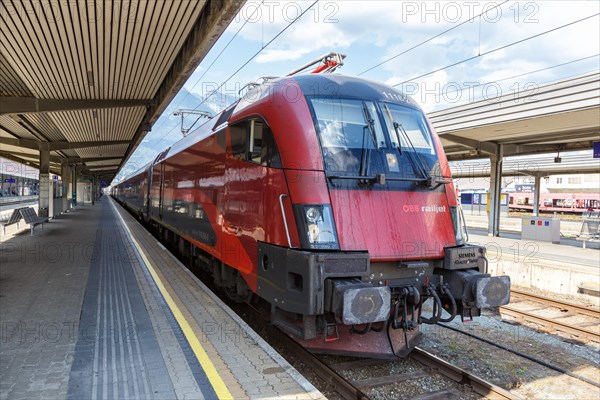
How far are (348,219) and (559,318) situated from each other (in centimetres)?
657

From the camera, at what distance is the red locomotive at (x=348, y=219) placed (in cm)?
430

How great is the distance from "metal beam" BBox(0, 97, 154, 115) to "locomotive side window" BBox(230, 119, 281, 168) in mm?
8554

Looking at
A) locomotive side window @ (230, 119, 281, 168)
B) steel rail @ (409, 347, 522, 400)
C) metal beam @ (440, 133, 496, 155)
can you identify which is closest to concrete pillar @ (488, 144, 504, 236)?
metal beam @ (440, 133, 496, 155)

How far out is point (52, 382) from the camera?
3.86 m

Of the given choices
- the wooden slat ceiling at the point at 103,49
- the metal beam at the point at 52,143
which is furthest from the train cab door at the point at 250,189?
the metal beam at the point at 52,143

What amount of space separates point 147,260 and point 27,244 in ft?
19.5

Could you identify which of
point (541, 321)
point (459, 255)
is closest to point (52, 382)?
point (459, 255)

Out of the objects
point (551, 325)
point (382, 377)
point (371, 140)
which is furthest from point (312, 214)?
point (551, 325)

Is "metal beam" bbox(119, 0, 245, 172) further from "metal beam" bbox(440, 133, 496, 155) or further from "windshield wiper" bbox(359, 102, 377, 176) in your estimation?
"metal beam" bbox(440, 133, 496, 155)

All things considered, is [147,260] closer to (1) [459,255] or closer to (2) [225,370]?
(2) [225,370]

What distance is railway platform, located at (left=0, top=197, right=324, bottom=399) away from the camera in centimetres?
375

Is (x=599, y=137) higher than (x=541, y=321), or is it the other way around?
(x=599, y=137)

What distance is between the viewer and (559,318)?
8641 millimetres

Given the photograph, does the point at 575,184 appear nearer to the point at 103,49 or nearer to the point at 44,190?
the point at 44,190
